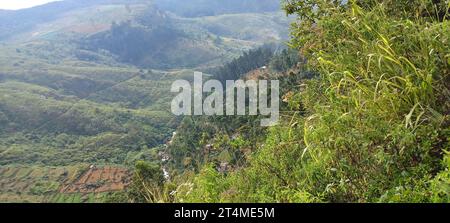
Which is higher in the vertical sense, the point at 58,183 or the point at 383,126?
the point at 383,126

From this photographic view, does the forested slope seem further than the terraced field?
No

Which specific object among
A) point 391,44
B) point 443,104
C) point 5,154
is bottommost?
point 5,154

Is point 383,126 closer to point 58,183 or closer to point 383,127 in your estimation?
point 383,127

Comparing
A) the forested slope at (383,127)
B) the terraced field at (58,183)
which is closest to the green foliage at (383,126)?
the forested slope at (383,127)

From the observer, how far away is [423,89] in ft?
13.0

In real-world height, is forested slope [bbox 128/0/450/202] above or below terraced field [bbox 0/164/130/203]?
above

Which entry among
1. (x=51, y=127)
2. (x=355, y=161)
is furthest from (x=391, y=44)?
(x=51, y=127)

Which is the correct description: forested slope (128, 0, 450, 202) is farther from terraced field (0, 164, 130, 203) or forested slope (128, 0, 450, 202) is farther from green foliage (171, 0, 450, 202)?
terraced field (0, 164, 130, 203)

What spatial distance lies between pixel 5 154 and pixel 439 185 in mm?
147035

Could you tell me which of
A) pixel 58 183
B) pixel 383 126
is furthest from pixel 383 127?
pixel 58 183

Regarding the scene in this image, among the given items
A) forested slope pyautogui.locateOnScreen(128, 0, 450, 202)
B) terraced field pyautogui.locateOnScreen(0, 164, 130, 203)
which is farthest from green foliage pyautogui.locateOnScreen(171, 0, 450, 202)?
terraced field pyautogui.locateOnScreen(0, 164, 130, 203)

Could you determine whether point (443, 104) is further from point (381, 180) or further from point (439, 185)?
point (439, 185)

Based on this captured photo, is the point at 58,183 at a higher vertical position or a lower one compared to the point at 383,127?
lower

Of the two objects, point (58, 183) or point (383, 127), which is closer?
point (383, 127)
